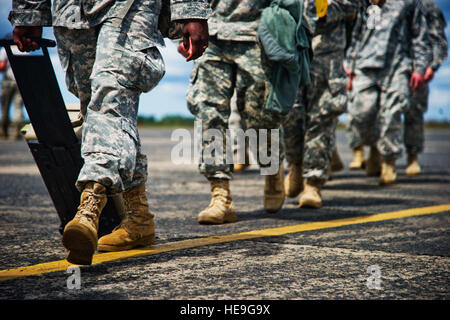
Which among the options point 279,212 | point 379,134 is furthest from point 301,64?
point 379,134

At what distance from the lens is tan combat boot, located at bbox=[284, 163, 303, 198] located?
533cm

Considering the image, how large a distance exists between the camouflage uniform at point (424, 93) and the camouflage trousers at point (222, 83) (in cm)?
413

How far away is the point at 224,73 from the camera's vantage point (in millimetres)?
4191

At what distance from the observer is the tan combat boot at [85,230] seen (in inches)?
97.3

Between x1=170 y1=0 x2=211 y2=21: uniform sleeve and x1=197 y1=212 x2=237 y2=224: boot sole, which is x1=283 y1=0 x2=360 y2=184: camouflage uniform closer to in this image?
x1=197 y1=212 x2=237 y2=224: boot sole

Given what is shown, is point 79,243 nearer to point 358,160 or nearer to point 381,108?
point 381,108

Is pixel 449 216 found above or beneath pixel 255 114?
beneath

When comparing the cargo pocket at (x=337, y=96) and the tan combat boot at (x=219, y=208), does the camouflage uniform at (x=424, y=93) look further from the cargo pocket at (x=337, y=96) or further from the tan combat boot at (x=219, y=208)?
the tan combat boot at (x=219, y=208)

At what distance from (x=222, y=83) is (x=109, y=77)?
4.80ft

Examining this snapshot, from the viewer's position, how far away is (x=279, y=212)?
15.3 feet

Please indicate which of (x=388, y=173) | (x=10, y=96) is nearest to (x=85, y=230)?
(x=388, y=173)

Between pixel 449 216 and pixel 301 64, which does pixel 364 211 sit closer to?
pixel 449 216
